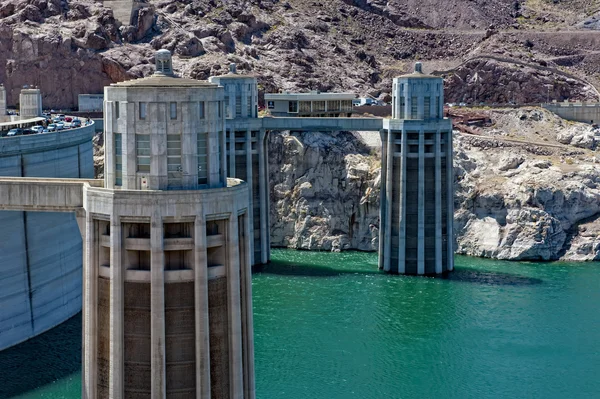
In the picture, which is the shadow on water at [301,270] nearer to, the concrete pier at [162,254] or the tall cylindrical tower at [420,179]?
the tall cylindrical tower at [420,179]

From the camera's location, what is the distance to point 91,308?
38.2 metres

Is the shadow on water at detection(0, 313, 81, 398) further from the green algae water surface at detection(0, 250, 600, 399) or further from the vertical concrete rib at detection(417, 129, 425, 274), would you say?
the vertical concrete rib at detection(417, 129, 425, 274)

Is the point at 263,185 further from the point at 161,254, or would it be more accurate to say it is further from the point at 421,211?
the point at 161,254

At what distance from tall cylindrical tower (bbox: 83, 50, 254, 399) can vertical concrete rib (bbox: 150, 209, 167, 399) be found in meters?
0.04

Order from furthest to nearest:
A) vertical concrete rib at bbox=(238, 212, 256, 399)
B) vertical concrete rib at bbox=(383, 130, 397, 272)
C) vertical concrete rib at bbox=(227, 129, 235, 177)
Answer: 1. vertical concrete rib at bbox=(227, 129, 235, 177)
2. vertical concrete rib at bbox=(383, 130, 397, 272)
3. vertical concrete rib at bbox=(238, 212, 256, 399)

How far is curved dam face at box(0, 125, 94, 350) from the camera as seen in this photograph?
65250mm

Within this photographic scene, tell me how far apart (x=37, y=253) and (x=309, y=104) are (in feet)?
152

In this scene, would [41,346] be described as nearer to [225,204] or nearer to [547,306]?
[225,204]

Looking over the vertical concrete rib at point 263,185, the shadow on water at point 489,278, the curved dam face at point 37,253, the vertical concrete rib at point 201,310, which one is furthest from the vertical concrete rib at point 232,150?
the vertical concrete rib at point 201,310

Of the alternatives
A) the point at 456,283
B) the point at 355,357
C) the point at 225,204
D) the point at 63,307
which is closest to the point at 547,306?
the point at 456,283

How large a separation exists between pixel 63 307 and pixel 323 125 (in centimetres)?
3564

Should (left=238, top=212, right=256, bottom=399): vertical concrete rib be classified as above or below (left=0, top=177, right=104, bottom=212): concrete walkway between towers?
below

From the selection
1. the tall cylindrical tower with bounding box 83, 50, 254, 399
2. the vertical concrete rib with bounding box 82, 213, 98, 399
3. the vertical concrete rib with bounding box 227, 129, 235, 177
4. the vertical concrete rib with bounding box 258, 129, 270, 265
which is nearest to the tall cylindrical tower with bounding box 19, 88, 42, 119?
the vertical concrete rib with bounding box 227, 129, 235, 177

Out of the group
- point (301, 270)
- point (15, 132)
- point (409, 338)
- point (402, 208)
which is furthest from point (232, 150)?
point (409, 338)
